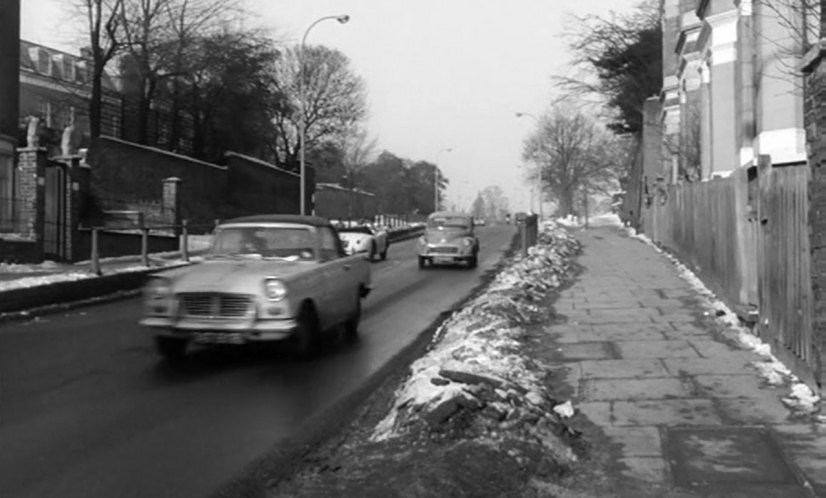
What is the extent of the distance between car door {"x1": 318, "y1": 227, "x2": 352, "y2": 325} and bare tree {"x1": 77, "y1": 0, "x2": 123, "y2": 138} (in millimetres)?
27838

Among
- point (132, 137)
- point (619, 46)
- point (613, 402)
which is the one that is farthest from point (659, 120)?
point (613, 402)

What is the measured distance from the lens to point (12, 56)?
97.3 ft

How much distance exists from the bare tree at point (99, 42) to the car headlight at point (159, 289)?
29.0 meters

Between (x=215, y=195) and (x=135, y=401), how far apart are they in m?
35.8

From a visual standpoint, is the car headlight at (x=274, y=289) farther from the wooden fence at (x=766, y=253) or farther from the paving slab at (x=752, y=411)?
the wooden fence at (x=766, y=253)

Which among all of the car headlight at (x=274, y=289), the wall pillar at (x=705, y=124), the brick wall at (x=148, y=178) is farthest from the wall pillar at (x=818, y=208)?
the brick wall at (x=148, y=178)

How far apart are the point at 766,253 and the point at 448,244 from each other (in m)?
18.5

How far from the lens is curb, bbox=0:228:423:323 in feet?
48.8

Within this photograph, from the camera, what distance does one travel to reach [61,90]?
147ft

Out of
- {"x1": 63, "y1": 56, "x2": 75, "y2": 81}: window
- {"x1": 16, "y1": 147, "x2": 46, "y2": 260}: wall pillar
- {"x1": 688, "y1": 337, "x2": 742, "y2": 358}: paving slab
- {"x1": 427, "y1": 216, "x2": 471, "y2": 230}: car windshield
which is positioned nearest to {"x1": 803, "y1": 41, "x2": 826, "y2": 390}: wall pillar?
{"x1": 688, "y1": 337, "x2": 742, "y2": 358}: paving slab

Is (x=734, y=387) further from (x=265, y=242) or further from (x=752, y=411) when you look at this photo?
(x=265, y=242)

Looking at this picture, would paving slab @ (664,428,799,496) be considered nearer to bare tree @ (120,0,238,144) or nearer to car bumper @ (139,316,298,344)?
car bumper @ (139,316,298,344)

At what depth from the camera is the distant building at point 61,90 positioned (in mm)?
41594

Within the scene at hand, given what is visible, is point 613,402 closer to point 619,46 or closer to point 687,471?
point 687,471
